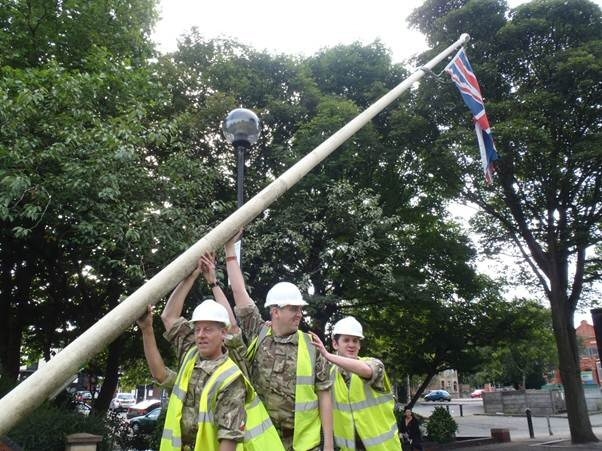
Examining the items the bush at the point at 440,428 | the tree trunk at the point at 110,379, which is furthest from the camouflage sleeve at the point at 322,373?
the bush at the point at 440,428

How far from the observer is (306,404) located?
3.71 meters

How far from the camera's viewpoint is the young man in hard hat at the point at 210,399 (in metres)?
3.07

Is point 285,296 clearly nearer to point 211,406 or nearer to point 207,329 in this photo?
point 207,329

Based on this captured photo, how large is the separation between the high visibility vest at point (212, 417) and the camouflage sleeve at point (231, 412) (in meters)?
0.03

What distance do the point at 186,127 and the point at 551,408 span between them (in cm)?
3122

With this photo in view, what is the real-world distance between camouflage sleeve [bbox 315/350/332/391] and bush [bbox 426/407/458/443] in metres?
15.0

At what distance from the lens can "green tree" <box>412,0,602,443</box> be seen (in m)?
15.1

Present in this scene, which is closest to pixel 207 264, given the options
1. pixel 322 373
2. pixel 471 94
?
pixel 322 373

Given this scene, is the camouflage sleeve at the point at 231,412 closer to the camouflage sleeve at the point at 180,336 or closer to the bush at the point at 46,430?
the camouflage sleeve at the point at 180,336

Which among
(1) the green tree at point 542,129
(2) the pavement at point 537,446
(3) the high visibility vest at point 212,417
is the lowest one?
(2) the pavement at point 537,446

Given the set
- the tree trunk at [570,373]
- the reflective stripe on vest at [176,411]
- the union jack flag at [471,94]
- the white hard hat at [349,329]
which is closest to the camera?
the reflective stripe on vest at [176,411]

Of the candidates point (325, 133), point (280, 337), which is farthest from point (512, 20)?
point (280, 337)

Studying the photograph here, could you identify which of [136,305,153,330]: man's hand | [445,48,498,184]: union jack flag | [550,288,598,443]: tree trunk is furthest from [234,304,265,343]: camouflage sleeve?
[550,288,598,443]: tree trunk

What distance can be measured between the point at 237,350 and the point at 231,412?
2.74 ft
